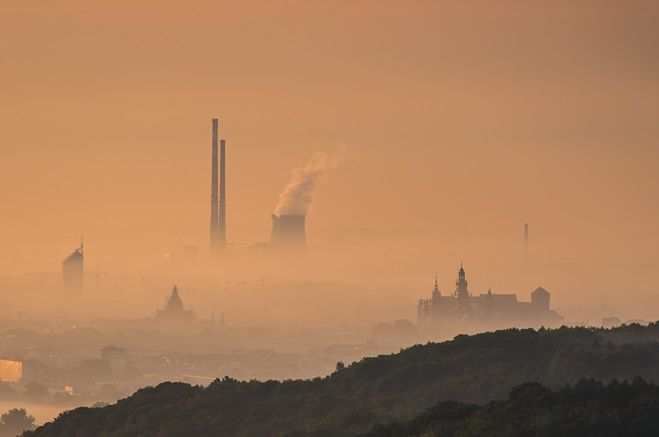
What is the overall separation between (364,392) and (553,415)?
4529 cm

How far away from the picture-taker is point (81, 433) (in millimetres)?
118250

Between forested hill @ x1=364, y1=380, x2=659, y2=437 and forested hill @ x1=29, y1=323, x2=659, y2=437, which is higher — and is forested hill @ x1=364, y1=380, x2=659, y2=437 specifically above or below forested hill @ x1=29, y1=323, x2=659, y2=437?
below

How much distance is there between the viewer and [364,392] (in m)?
126

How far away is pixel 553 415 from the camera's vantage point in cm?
8106

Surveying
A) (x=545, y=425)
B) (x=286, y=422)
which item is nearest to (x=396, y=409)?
(x=286, y=422)

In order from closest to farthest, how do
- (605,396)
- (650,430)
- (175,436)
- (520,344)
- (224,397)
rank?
1. (650,430)
2. (605,396)
3. (175,436)
4. (224,397)
5. (520,344)

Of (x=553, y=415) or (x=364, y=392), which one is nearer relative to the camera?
(x=553, y=415)

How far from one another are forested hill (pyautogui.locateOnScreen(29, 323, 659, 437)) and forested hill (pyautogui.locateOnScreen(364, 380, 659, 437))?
68.2 feet

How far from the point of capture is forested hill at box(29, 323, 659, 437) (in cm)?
11762

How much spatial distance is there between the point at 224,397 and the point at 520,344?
69.4 feet

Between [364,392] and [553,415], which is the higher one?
[364,392]

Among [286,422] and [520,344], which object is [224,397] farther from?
[520,344]

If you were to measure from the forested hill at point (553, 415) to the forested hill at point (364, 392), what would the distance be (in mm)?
20778

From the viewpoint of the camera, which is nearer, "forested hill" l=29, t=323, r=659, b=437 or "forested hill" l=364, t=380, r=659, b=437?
"forested hill" l=364, t=380, r=659, b=437
